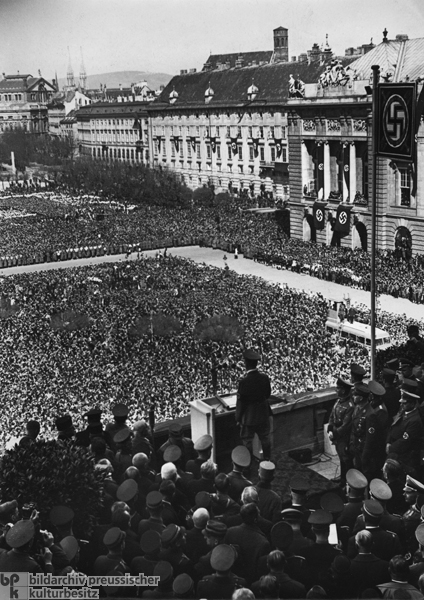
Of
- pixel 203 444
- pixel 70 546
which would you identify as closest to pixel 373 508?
pixel 203 444

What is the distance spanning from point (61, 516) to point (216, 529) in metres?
2.08

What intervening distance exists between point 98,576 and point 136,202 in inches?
3453

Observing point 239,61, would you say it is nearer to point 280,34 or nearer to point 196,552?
point 280,34

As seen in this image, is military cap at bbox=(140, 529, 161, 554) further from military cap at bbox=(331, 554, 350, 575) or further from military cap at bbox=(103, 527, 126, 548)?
military cap at bbox=(331, 554, 350, 575)

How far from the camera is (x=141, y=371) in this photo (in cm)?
3027

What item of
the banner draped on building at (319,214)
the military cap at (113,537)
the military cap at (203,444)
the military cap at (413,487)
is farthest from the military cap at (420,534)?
the banner draped on building at (319,214)

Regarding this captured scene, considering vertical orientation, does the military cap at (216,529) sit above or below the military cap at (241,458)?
below

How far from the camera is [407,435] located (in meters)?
13.2

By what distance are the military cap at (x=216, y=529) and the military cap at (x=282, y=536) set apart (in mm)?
601

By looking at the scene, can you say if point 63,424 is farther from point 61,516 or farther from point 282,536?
point 282,536

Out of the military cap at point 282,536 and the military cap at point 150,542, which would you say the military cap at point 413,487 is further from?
the military cap at point 150,542

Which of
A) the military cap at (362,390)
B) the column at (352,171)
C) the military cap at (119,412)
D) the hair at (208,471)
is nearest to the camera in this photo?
the hair at (208,471)

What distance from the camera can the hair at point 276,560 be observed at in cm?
958

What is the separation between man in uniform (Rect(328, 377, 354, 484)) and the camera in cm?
1409
